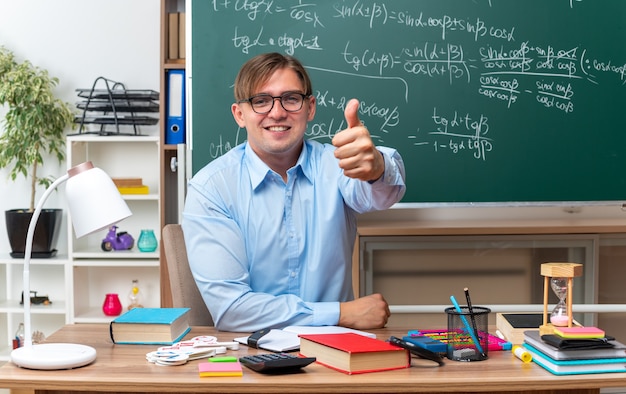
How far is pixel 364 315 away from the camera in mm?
1941

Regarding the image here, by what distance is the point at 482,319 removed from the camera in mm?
1632

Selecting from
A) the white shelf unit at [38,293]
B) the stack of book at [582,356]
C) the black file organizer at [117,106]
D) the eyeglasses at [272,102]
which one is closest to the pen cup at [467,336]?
the stack of book at [582,356]

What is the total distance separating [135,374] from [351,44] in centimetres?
221

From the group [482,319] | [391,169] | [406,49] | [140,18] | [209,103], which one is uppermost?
[140,18]

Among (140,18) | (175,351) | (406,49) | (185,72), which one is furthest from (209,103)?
(175,351)

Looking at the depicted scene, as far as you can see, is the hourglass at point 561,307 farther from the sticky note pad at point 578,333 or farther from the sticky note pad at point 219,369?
the sticky note pad at point 219,369

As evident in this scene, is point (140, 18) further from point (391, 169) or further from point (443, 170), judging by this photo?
point (391, 169)

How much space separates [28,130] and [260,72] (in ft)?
7.51

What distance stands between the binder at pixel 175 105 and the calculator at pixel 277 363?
2.16 meters

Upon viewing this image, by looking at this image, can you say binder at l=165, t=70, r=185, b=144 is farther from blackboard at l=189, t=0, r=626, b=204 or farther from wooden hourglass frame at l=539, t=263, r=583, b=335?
wooden hourglass frame at l=539, t=263, r=583, b=335

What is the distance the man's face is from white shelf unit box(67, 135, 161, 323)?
79.6 inches

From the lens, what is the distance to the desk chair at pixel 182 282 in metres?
2.21

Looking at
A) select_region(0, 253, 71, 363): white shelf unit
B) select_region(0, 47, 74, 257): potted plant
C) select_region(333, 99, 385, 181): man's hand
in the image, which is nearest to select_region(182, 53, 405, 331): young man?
select_region(333, 99, 385, 181): man's hand

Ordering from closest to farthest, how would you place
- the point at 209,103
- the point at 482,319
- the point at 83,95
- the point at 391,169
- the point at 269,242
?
the point at 482,319 < the point at 391,169 < the point at 269,242 < the point at 209,103 < the point at 83,95
